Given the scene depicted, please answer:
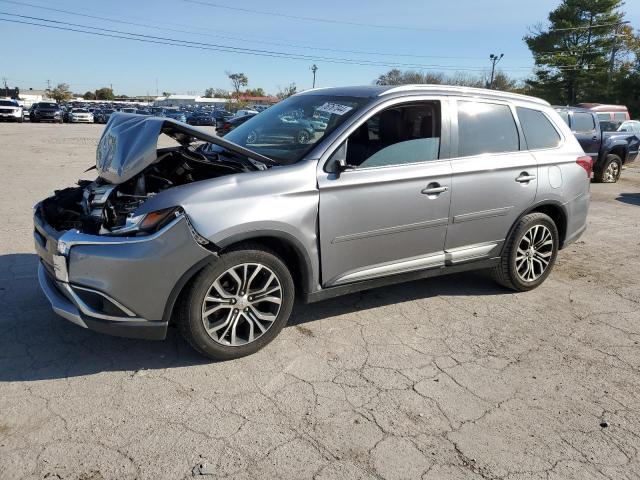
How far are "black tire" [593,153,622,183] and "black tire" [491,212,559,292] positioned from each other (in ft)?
32.6

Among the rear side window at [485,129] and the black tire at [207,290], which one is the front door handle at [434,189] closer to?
the rear side window at [485,129]

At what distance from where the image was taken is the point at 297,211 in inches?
133

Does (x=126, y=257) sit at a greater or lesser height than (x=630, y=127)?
lesser

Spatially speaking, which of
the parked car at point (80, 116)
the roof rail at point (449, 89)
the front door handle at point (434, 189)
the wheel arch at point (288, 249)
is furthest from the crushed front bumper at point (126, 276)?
the parked car at point (80, 116)

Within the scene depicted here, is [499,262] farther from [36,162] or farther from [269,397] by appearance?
[36,162]

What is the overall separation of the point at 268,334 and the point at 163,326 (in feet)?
2.37

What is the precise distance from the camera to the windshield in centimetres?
377

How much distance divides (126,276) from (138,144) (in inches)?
38.8

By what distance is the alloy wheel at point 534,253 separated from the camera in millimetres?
4742

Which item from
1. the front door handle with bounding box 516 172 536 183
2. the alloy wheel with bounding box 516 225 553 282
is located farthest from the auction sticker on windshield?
the alloy wheel with bounding box 516 225 553 282

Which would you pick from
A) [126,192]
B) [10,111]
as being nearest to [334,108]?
[126,192]

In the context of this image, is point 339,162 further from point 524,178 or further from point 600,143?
point 600,143

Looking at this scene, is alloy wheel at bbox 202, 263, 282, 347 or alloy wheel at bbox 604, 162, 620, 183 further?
alloy wheel at bbox 604, 162, 620, 183

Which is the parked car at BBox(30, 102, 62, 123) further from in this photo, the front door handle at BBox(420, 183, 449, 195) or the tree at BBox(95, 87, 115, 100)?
the tree at BBox(95, 87, 115, 100)
